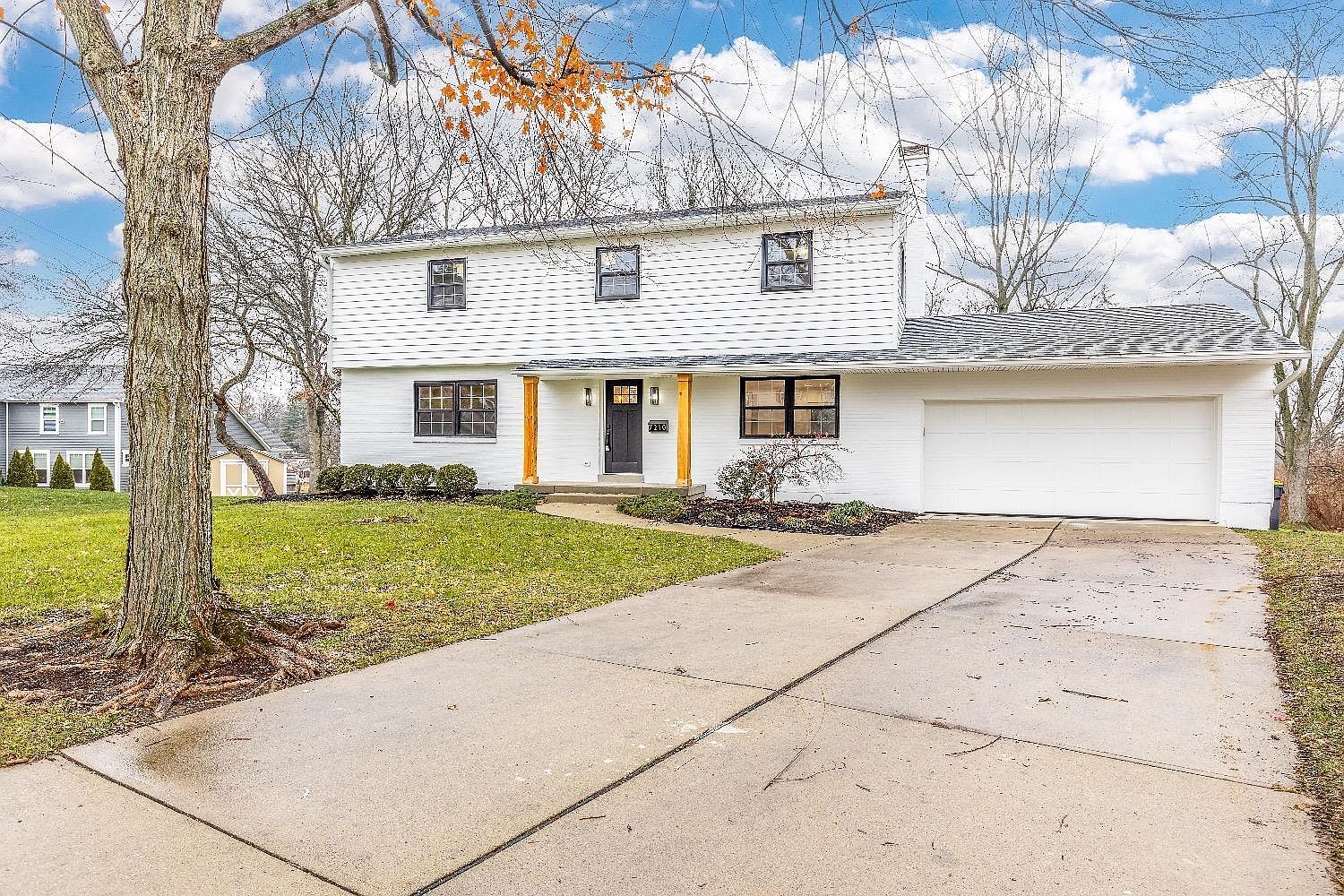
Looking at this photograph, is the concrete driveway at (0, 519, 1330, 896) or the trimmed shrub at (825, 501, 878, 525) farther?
the trimmed shrub at (825, 501, 878, 525)

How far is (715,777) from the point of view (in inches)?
117

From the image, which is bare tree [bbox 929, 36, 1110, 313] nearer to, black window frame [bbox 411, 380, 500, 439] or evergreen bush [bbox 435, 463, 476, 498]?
black window frame [bbox 411, 380, 500, 439]

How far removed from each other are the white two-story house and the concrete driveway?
808cm

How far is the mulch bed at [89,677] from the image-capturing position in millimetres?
3754

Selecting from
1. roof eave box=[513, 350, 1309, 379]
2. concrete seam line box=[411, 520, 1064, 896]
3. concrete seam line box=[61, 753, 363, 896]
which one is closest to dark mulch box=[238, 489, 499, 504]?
roof eave box=[513, 350, 1309, 379]

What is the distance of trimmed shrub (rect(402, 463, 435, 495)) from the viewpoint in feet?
50.2

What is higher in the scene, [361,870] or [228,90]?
[228,90]

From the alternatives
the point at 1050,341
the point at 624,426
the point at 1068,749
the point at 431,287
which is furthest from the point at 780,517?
the point at 1068,749

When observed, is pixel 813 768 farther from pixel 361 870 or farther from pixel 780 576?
pixel 780 576

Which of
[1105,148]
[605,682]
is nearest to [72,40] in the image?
[605,682]

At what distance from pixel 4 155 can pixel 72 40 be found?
4.98 feet

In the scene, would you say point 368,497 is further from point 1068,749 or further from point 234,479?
point 234,479

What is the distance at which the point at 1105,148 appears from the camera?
16.6m

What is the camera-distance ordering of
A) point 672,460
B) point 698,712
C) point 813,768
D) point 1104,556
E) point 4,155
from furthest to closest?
point 672,460
point 1104,556
point 4,155
point 698,712
point 813,768
